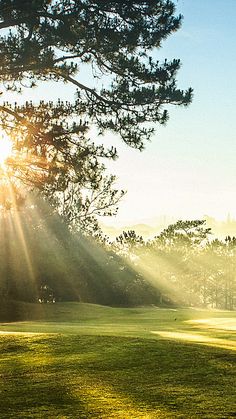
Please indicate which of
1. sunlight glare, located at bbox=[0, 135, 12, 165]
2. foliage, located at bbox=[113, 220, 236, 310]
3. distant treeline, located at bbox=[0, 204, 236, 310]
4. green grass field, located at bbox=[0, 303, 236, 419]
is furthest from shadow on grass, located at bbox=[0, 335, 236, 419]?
foliage, located at bbox=[113, 220, 236, 310]

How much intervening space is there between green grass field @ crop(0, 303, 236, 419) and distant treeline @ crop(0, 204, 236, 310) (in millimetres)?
35661

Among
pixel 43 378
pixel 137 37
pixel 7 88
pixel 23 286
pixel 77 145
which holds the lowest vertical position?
pixel 43 378

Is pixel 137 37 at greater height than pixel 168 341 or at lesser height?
greater

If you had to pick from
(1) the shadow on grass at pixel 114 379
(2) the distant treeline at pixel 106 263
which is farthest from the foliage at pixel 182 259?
(1) the shadow on grass at pixel 114 379

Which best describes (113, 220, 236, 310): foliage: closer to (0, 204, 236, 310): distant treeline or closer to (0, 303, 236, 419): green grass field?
(0, 204, 236, 310): distant treeline

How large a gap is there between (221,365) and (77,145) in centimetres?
1250

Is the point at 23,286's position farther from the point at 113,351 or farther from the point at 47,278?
the point at 113,351

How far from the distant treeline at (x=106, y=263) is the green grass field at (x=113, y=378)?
35661mm

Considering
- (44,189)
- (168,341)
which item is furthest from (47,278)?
(168,341)

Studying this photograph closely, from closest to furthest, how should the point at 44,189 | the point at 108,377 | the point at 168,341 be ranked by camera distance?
the point at 108,377 → the point at 168,341 → the point at 44,189

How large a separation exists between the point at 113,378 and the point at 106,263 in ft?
184

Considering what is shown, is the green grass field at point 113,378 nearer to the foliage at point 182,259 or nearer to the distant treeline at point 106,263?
→ the distant treeline at point 106,263

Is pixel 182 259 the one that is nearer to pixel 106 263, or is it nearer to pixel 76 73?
pixel 106 263

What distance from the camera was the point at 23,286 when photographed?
168 ft
